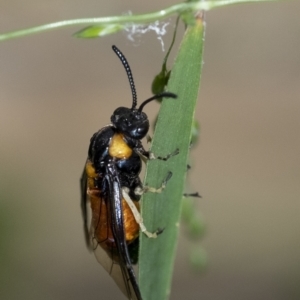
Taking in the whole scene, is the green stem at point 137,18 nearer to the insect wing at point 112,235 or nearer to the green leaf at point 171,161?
the green leaf at point 171,161

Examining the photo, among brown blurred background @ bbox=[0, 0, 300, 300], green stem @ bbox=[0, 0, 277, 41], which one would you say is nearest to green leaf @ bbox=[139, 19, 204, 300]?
green stem @ bbox=[0, 0, 277, 41]

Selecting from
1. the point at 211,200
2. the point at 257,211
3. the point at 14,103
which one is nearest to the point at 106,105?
the point at 14,103

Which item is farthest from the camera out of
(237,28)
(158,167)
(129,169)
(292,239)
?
(237,28)

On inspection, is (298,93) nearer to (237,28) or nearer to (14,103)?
(237,28)

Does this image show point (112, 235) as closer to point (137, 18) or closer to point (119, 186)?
point (119, 186)

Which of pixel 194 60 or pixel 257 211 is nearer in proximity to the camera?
pixel 194 60

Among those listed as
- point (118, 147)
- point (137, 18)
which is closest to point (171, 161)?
point (137, 18)

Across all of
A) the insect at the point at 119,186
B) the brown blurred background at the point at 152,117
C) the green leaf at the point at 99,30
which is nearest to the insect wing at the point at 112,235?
the insect at the point at 119,186

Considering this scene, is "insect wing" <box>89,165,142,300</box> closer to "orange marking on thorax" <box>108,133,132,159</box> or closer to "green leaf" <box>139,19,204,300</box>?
"orange marking on thorax" <box>108,133,132,159</box>
